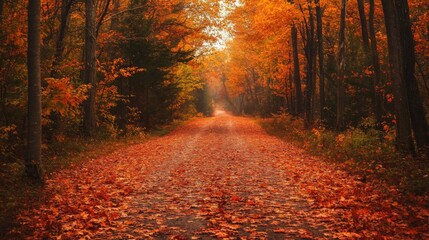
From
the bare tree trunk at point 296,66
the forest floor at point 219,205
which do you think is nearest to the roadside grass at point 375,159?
the forest floor at point 219,205

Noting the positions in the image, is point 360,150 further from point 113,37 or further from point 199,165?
point 113,37

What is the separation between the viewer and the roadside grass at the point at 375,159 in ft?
25.1

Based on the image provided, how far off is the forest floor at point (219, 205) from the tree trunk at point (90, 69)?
242 inches

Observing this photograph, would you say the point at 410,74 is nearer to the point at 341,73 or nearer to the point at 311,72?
the point at 341,73

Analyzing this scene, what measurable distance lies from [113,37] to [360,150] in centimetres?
1539

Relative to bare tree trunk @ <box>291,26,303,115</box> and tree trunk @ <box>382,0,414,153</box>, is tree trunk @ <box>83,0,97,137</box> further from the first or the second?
bare tree trunk @ <box>291,26,303,115</box>

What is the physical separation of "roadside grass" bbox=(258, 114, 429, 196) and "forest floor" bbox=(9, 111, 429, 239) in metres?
0.42

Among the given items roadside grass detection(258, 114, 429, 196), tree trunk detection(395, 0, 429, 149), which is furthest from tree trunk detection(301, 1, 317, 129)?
tree trunk detection(395, 0, 429, 149)

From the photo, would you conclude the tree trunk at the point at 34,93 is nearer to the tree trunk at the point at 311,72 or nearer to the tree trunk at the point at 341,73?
the tree trunk at the point at 341,73

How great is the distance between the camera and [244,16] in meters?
24.2

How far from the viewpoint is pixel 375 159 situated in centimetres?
1059

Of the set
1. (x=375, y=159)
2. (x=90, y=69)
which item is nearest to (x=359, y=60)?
(x=375, y=159)

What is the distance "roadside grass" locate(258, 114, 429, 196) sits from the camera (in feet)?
25.1

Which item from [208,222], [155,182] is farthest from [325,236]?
[155,182]
